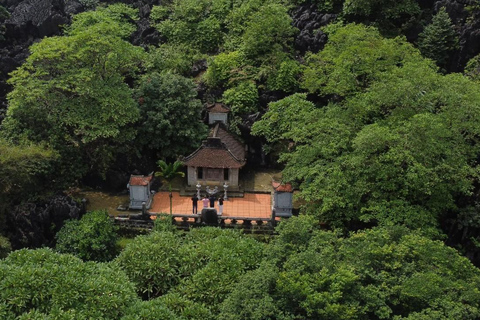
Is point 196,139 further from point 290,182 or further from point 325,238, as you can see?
point 325,238

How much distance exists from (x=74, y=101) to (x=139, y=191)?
5676 mm

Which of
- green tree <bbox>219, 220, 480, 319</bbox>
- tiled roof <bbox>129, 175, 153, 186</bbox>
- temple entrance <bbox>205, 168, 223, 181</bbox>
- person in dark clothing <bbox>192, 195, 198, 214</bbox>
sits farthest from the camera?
temple entrance <bbox>205, 168, 223, 181</bbox>

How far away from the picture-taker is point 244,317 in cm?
1423

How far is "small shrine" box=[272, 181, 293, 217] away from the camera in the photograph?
2339 centimetres

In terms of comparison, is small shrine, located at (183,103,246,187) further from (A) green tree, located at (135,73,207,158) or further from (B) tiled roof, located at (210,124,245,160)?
(A) green tree, located at (135,73,207,158)

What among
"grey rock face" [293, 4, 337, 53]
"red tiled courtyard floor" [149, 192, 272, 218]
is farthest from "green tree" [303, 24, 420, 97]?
"red tiled courtyard floor" [149, 192, 272, 218]

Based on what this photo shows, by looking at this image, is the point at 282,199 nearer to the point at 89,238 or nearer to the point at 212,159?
the point at 212,159

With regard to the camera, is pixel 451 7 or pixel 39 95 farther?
pixel 451 7

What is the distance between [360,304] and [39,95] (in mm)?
18137

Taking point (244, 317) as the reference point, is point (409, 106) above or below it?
above

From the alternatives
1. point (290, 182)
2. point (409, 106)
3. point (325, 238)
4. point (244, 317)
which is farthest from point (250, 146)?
point (244, 317)

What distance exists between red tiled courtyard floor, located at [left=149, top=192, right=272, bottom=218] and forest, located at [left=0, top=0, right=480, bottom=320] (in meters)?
2.05

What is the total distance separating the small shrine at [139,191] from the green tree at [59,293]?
9.25 meters

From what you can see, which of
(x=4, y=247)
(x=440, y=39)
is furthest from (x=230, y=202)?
(x=440, y=39)
